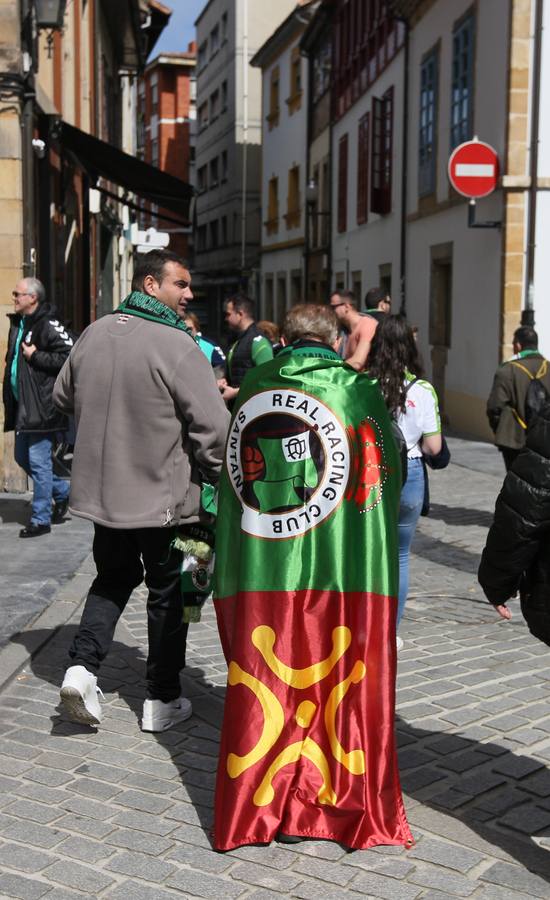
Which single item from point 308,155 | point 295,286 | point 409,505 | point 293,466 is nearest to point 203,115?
point 295,286

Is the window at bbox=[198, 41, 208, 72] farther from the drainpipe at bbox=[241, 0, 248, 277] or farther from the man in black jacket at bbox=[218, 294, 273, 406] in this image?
the man in black jacket at bbox=[218, 294, 273, 406]

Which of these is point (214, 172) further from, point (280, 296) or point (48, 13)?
point (48, 13)

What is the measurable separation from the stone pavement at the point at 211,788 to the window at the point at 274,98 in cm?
3661

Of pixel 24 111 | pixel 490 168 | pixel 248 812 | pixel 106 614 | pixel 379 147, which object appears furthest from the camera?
pixel 379 147

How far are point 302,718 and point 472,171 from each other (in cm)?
1256

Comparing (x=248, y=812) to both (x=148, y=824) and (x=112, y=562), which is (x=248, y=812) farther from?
(x=112, y=562)

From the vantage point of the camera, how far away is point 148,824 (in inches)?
151

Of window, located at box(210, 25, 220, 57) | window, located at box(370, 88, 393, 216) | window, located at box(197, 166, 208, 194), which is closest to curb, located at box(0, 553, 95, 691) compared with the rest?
window, located at box(370, 88, 393, 216)

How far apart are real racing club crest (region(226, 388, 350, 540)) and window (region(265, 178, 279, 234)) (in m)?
37.5

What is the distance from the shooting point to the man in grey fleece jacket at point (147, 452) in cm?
454

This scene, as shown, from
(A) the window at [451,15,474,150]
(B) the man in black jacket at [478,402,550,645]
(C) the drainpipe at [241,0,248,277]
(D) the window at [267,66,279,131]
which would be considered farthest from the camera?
(C) the drainpipe at [241,0,248,277]

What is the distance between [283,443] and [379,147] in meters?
22.0

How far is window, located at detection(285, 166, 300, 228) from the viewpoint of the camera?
37406 mm

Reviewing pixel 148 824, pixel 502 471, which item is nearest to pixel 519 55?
pixel 502 471
